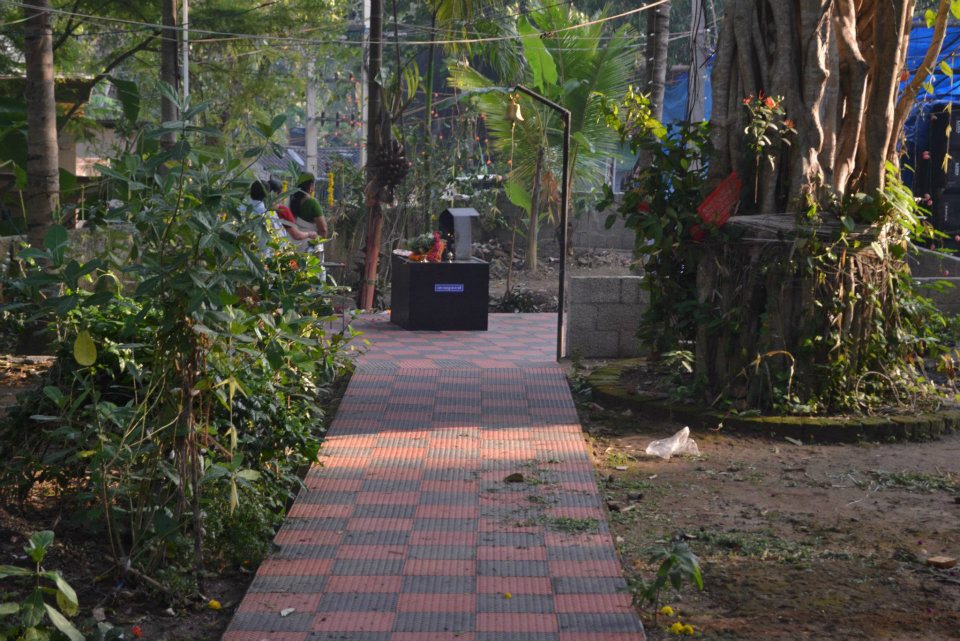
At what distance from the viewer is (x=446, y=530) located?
218 inches

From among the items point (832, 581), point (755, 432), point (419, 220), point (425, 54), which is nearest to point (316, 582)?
point (832, 581)

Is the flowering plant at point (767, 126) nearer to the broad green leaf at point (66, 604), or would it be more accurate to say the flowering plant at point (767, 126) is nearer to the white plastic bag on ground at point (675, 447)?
the white plastic bag on ground at point (675, 447)

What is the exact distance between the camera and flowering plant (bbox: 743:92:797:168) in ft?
25.2

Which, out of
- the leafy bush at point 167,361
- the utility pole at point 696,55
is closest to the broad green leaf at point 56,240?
the leafy bush at point 167,361

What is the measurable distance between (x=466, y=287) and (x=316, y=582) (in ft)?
24.7

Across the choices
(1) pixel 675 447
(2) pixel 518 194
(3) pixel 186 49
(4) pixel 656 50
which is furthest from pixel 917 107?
(3) pixel 186 49

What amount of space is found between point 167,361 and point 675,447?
12.0 ft

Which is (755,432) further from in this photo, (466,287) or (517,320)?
(517,320)

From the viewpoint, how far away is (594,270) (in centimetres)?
1931

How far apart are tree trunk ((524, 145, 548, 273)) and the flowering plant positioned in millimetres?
9195

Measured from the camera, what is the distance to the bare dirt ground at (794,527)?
445cm

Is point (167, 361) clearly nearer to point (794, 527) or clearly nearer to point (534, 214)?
point (794, 527)

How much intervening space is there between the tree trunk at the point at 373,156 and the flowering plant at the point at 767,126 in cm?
734

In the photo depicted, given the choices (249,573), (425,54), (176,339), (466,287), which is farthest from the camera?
(425,54)
